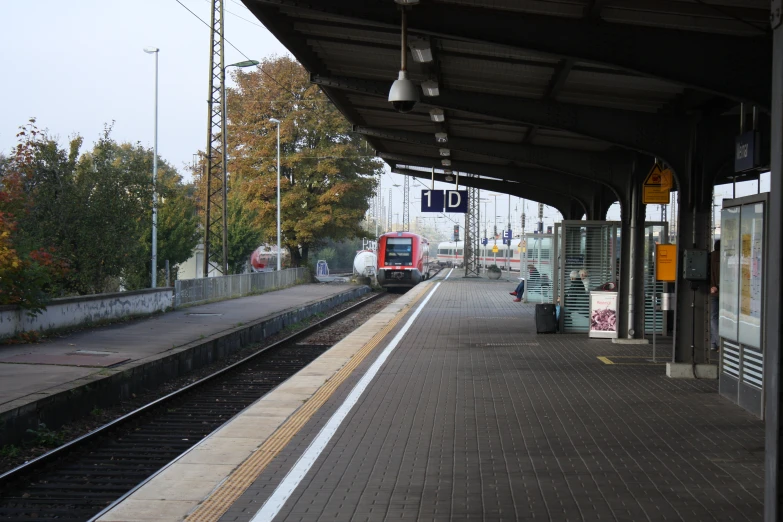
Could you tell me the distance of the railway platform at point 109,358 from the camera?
1016 cm

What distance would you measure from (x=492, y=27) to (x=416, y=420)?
13.1 ft

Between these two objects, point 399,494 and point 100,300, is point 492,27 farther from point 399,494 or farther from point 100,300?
point 100,300

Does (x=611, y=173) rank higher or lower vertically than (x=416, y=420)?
higher

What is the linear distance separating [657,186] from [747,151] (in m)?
5.19

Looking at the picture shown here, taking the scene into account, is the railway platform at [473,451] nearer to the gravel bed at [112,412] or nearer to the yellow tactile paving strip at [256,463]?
the yellow tactile paving strip at [256,463]

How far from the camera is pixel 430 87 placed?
12.3 metres

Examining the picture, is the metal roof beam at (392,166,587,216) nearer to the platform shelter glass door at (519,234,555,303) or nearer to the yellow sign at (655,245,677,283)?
the platform shelter glass door at (519,234,555,303)

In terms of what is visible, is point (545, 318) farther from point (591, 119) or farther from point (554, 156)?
point (591, 119)

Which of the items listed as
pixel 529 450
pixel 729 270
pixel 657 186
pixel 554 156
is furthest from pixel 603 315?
pixel 529 450

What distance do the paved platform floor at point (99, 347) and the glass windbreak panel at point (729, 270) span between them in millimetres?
7812

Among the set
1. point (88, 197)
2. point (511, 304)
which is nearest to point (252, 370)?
point (88, 197)

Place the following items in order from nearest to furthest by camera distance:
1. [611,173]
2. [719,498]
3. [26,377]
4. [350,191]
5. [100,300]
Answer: [719,498] < [26,377] < [611,173] < [100,300] < [350,191]

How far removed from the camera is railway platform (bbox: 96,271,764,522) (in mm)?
5887

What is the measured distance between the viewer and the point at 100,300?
772 inches
